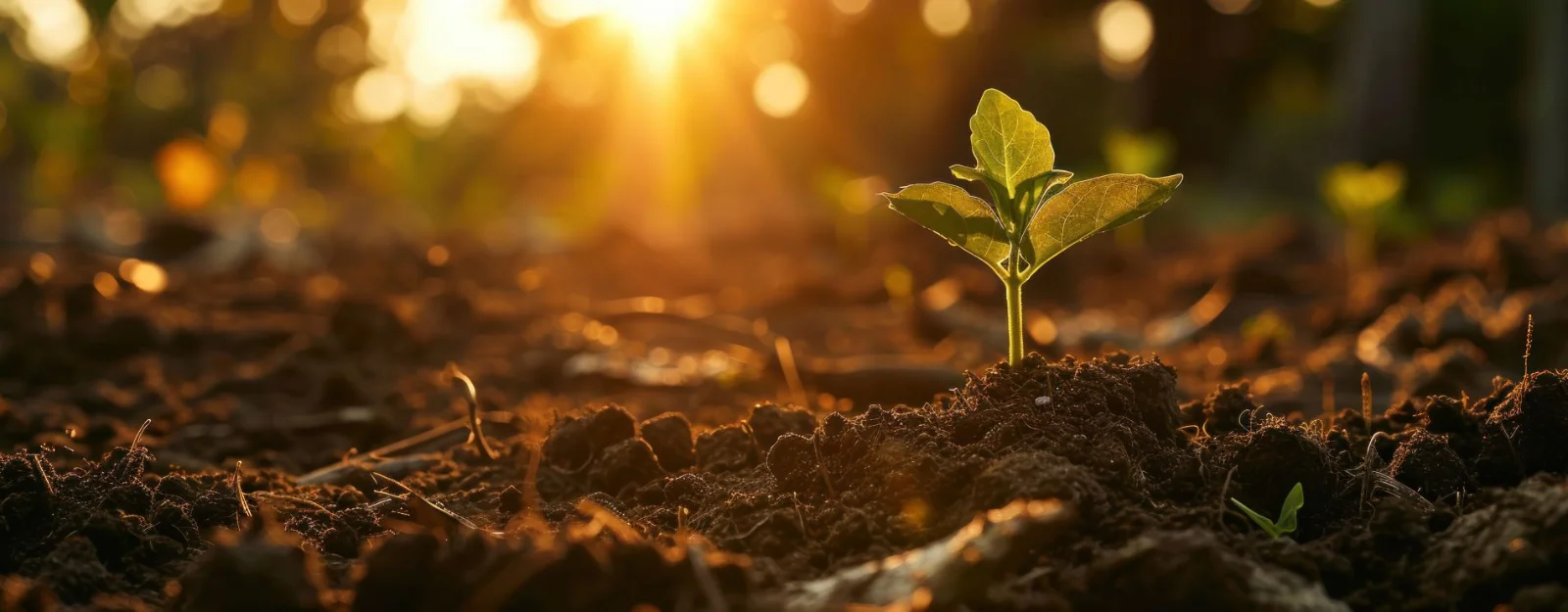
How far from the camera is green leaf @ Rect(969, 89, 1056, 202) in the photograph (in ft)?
6.18

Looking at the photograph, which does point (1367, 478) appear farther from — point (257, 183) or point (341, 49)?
point (341, 49)

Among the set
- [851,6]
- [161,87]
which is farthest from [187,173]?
[161,87]

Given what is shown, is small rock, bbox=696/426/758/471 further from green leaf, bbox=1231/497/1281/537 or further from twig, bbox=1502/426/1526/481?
twig, bbox=1502/426/1526/481

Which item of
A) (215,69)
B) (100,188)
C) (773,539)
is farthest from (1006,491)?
(215,69)

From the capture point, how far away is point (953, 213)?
1931 mm

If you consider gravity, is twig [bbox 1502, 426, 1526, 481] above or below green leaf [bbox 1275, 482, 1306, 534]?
above

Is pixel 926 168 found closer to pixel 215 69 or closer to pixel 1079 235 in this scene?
pixel 1079 235

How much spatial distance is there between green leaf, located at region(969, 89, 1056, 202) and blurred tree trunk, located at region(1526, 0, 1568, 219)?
1000 cm

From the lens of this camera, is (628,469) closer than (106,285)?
Yes

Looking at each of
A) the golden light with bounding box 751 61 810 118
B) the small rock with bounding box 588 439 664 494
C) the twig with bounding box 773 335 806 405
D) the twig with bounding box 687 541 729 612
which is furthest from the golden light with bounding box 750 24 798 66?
the twig with bounding box 687 541 729 612

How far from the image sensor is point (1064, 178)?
1860 mm

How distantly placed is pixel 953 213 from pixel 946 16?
549 inches

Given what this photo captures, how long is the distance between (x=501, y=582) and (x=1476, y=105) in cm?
2151

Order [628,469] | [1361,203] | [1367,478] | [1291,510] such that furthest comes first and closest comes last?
[1361,203] → [628,469] → [1367,478] → [1291,510]
